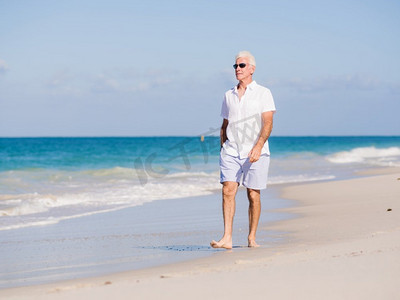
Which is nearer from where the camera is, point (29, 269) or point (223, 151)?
point (29, 269)

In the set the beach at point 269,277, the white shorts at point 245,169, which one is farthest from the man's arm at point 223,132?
the beach at point 269,277

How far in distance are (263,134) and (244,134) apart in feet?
0.57

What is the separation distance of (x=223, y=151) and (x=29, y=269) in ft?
6.47

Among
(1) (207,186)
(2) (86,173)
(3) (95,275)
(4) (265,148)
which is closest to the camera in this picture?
(3) (95,275)

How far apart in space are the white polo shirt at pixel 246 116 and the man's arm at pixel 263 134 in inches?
1.8

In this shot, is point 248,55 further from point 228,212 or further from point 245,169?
point 228,212

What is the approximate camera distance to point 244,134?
5.55m

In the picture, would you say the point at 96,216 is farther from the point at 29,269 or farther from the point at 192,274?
the point at 192,274

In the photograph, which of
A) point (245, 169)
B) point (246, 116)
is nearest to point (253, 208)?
point (245, 169)

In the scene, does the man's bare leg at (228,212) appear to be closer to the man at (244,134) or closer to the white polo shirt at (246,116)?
the man at (244,134)

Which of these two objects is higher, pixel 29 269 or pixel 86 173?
pixel 86 173

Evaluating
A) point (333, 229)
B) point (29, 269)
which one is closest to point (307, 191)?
point (333, 229)

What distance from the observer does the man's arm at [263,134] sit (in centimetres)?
549

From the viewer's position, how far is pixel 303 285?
346 cm
